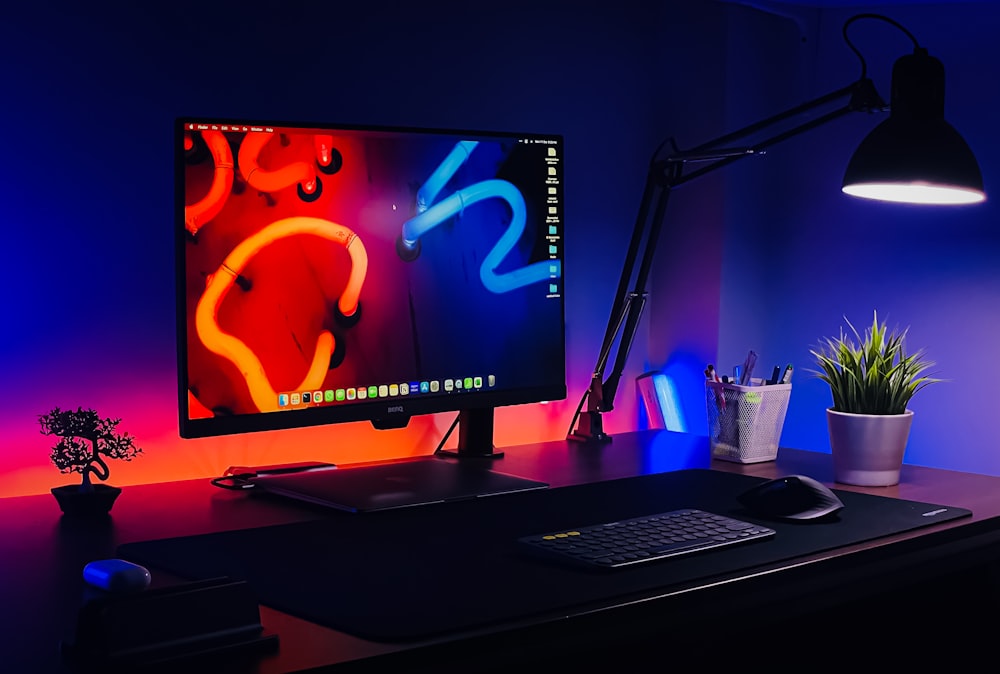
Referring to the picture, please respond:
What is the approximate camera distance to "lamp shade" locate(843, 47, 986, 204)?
1.66 meters

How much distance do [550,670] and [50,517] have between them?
0.67 meters

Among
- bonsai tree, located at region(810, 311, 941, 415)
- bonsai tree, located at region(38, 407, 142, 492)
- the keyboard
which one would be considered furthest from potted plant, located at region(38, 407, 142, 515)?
bonsai tree, located at region(810, 311, 941, 415)

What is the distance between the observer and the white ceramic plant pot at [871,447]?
5.48 feet

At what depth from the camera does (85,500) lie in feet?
4.69

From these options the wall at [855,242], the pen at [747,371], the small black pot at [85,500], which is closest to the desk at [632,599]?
the small black pot at [85,500]

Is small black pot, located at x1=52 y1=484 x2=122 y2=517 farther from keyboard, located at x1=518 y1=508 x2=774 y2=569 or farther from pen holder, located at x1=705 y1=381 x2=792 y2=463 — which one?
pen holder, located at x1=705 y1=381 x2=792 y2=463

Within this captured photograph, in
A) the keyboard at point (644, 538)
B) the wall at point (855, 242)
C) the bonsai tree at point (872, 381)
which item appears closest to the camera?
the keyboard at point (644, 538)

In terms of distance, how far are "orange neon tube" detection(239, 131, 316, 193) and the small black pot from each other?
0.43 m

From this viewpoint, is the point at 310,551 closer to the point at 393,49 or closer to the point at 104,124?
the point at 104,124

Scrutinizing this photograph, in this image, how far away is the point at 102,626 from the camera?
88cm

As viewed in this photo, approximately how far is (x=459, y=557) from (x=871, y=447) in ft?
2.39

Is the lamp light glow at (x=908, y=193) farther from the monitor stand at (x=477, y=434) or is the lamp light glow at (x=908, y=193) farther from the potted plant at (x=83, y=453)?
the potted plant at (x=83, y=453)

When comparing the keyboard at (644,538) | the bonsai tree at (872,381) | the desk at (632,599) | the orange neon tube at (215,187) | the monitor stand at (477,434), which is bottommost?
the desk at (632,599)

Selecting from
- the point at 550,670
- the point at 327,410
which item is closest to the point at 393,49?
the point at 327,410
